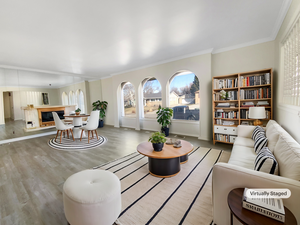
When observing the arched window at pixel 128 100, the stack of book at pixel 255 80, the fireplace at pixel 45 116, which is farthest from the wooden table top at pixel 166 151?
the fireplace at pixel 45 116

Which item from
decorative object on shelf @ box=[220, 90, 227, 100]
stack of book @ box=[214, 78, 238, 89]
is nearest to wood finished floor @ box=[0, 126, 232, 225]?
decorative object on shelf @ box=[220, 90, 227, 100]

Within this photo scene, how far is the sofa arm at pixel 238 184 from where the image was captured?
994mm

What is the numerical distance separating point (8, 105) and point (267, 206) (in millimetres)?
7111

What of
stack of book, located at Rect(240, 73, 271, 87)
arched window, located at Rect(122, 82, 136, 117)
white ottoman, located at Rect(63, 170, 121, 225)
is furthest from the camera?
arched window, located at Rect(122, 82, 136, 117)

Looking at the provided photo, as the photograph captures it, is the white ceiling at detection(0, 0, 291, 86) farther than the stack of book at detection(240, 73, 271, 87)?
No

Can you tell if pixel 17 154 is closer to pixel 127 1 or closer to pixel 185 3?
pixel 127 1

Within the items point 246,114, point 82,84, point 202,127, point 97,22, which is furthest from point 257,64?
point 82,84

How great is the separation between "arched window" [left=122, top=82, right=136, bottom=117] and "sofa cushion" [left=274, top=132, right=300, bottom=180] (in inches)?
221

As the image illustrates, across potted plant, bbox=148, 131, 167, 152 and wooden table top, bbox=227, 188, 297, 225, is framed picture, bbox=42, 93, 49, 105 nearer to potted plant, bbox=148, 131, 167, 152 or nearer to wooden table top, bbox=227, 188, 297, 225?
potted plant, bbox=148, 131, 167, 152

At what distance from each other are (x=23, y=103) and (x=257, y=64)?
778 centimetres

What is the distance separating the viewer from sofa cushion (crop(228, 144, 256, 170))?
1812mm

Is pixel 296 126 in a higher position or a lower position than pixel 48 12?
lower

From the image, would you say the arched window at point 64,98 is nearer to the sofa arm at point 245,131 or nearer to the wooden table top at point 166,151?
the wooden table top at point 166,151

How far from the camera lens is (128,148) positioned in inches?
149
